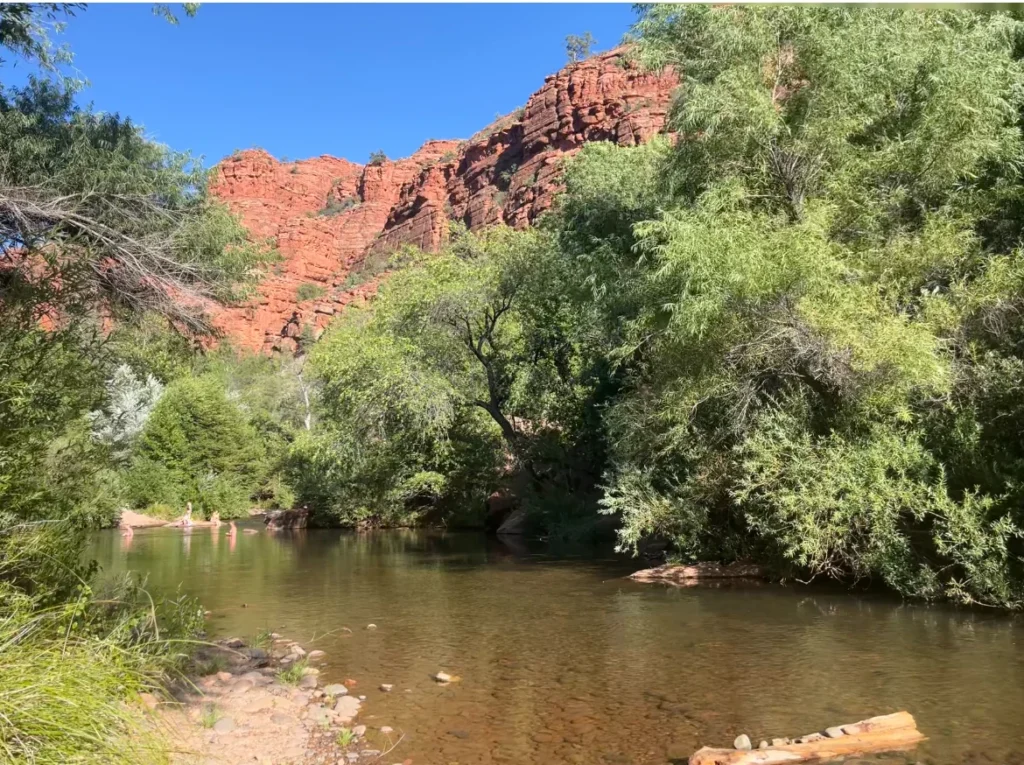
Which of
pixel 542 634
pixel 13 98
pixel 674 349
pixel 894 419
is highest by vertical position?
pixel 13 98

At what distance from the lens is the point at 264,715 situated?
5.96 metres

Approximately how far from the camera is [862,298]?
38.4ft

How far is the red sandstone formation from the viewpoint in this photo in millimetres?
72875

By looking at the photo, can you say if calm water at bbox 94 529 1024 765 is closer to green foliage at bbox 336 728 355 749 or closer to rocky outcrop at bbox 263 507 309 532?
green foliage at bbox 336 728 355 749

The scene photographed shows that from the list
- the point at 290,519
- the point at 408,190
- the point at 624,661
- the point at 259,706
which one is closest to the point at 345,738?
the point at 259,706

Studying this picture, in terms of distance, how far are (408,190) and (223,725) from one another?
10628 cm

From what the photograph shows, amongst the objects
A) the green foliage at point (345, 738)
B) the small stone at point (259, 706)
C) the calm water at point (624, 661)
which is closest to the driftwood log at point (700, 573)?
the calm water at point (624, 661)

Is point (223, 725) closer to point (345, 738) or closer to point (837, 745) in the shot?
point (345, 738)

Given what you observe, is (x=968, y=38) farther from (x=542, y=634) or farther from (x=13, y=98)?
(x=13, y=98)

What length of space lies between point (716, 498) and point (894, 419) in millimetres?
3450

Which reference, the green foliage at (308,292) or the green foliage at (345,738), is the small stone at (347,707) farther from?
the green foliage at (308,292)

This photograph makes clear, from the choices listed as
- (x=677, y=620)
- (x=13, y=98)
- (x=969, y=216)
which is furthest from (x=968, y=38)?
(x=13, y=98)

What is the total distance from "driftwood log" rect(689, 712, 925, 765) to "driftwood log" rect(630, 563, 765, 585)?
7829 millimetres

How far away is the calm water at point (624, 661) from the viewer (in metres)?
5.82
